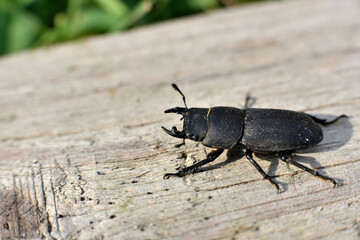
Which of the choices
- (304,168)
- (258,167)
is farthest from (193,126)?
(304,168)

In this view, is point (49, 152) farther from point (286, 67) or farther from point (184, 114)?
point (286, 67)

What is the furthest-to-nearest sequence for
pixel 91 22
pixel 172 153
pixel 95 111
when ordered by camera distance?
1. pixel 91 22
2. pixel 95 111
3. pixel 172 153

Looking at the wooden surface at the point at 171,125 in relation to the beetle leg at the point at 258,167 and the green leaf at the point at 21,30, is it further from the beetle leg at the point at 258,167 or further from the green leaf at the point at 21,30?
the green leaf at the point at 21,30

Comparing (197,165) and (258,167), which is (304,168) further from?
(197,165)

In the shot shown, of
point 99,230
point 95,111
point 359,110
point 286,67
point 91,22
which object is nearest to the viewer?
point 99,230

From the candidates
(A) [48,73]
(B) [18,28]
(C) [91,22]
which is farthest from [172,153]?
(B) [18,28]


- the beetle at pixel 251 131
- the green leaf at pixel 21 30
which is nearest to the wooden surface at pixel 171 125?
the beetle at pixel 251 131

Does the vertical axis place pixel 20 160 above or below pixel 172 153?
above

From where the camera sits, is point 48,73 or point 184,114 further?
point 48,73
